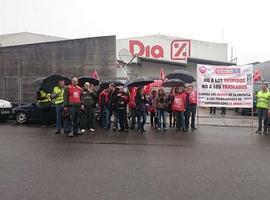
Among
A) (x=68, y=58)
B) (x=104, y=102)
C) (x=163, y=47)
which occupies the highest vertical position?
(x=163, y=47)

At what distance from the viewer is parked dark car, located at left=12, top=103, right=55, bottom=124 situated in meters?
13.6

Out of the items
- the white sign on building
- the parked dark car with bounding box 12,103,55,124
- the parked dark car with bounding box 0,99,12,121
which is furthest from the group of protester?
the white sign on building

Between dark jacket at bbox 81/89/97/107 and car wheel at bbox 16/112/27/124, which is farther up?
dark jacket at bbox 81/89/97/107

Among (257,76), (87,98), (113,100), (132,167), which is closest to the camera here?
(132,167)

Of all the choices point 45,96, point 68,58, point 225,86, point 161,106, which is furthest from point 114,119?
point 68,58

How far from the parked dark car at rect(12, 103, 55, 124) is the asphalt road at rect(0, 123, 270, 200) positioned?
2366 mm

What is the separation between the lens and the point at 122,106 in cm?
1222

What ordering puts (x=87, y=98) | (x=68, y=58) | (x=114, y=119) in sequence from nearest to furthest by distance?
(x=87, y=98), (x=114, y=119), (x=68, y=58)

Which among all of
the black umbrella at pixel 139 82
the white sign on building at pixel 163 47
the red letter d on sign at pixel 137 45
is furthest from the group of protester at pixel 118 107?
the red letter d on sign at pixel 137 45

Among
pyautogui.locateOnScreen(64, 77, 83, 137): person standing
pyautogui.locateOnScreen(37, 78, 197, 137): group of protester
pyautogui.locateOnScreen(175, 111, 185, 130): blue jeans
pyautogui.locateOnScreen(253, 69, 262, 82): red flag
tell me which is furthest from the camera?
pyautogui.locateOnScreen(253, 69, 262, 82): red flag

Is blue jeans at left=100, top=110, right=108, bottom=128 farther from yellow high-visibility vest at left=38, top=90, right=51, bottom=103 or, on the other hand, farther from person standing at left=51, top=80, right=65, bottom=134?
yellow high-visibility vest at left=38, top=90, right=51, bottom=103

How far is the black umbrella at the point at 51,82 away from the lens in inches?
501

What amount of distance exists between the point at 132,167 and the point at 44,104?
288 inches

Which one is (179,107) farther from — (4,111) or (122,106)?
(4,111)
